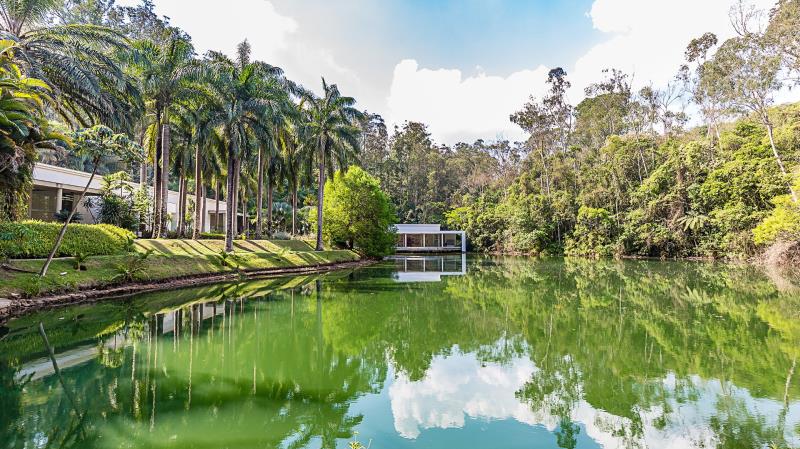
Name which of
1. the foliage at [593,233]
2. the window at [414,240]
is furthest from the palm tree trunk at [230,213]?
the window at [414,240]

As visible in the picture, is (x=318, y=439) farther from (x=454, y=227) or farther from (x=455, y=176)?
(x=455, y=176)

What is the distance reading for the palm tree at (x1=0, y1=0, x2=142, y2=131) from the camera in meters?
13.2

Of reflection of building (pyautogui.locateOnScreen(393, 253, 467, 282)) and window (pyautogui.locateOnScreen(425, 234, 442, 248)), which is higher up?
window (pyautogui.locateOnScreen(425, 234, 442, 248))

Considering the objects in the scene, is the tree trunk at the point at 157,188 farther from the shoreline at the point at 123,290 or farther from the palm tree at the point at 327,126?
the palm tree at the point at 327,126

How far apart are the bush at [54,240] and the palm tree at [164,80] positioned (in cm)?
348

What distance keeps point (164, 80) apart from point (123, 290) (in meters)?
10.5

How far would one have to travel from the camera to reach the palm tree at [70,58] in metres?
13.2

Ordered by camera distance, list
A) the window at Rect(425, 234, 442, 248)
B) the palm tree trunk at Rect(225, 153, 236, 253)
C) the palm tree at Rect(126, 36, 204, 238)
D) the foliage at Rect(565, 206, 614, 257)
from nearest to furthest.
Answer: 1. the palm tree at Rect(126, 36, 204, 238)
2. the palm tree trunk at Rect(225, 153, 236, 253)
3. the foliage at Rect(565, 206, 614, 257)
4. the window at Rect(425, 234, 442, 248)

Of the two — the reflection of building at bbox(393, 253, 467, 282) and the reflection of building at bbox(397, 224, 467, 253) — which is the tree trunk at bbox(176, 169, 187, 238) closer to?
the reflection of building at bbox(393, 253, 467, 282)

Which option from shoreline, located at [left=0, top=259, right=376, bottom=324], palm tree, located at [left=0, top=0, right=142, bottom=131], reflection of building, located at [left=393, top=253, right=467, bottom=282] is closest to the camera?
shoreline, located at [left=0, top=259, right=376, bottom=324]

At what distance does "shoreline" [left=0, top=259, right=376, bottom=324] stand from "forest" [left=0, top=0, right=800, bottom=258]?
10.7 feet

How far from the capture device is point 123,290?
1365 cm

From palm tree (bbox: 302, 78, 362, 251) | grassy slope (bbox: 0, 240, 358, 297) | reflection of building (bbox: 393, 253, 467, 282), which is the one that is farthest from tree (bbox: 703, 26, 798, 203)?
grassy slope (bbox: 0, 240, 358, 297)

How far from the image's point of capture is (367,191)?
32188 mm
